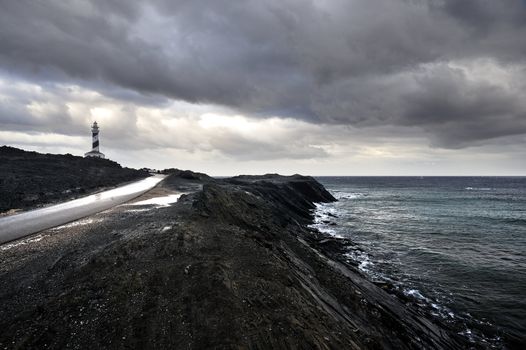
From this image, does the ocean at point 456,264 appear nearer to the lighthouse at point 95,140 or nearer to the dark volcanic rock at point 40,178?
the dark volcanic rock at point 40,178

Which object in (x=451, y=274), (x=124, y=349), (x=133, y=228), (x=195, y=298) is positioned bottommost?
(x=451, y=274)

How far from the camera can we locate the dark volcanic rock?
2444 cm

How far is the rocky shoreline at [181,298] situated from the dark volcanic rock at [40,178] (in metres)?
14.4

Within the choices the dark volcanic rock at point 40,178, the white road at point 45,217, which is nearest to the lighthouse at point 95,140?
the dark volcanic rock at point 40,178

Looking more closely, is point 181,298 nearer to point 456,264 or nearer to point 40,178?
point 456,264

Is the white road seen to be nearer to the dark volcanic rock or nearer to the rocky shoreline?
the rocky shoreline

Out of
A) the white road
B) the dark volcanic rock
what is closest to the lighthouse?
the dark volcanic rock

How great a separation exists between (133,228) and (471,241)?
33.4 metres

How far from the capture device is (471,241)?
31.4 m

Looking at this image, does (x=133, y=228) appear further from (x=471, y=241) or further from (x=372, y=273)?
(x=471, y=241)

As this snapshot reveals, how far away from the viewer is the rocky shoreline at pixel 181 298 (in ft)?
22.5

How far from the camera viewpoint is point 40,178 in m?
Result: 32.9

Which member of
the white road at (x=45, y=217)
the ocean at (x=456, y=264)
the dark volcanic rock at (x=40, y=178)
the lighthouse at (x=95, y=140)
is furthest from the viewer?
the lighthouse at (x=95, y=140)

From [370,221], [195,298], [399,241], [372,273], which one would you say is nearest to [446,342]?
[372,273]
